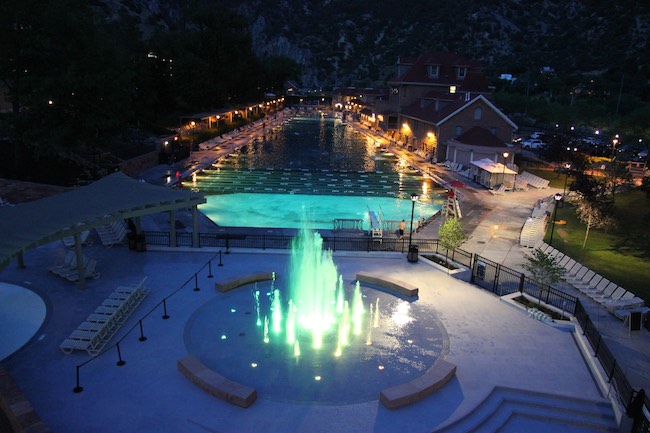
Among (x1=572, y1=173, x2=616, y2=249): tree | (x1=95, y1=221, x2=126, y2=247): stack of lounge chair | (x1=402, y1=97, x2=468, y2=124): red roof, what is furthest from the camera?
(x1=402, y1=97, x2=468, y2=124): red roof

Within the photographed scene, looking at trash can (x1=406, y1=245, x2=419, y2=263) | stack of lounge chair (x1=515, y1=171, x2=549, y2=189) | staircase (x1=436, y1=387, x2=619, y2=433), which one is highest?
stack of lounge chair (x1=515, y1=171, x2=549, y2=189)

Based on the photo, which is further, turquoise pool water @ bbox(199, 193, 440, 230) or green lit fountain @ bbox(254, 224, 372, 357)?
turquoise pool water @ bbox(199, 193, 440, 230)

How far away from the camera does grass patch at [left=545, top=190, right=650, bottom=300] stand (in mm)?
21031

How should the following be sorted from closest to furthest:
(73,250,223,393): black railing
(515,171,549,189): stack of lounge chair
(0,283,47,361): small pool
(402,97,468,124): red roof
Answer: (73,250,223,393): black railing, (0,283,47,361): small pool, (515,171,549,189): stack of lounge chair, (402,97,468,124): red roof

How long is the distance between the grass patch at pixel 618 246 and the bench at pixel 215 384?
640 inches

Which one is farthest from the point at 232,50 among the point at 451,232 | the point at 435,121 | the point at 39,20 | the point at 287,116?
the point at 451,232

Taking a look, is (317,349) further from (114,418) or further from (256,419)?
(114,418)

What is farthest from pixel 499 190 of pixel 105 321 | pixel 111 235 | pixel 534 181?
pixel 105 321

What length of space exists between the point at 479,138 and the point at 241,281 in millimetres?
35167

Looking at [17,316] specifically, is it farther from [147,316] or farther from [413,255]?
[413,255]

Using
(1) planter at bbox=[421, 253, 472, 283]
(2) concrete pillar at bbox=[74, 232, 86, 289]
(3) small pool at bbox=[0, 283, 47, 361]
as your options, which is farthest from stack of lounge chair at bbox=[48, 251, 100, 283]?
(1) planter at bbox=[421, 253, 472, 283]

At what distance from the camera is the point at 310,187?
132ft

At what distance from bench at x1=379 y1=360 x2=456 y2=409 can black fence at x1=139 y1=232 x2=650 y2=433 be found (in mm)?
4088

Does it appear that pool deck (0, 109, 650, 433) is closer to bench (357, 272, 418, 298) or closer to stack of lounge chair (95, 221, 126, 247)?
stack of lounge chair (95, 221, 126, 247)
